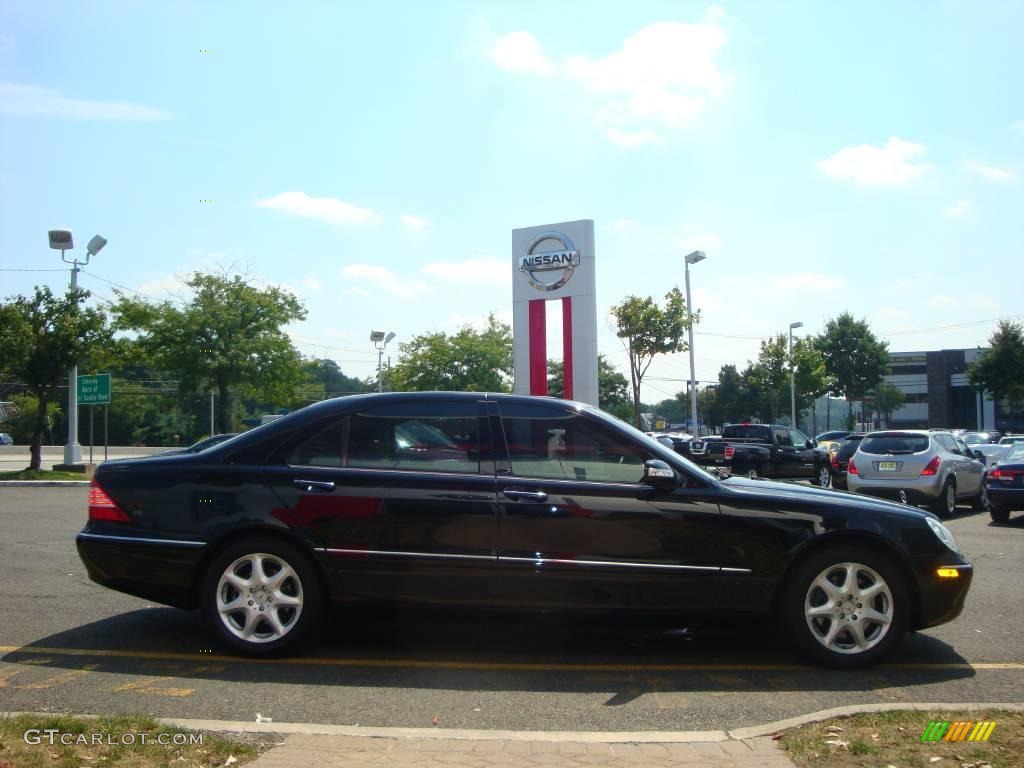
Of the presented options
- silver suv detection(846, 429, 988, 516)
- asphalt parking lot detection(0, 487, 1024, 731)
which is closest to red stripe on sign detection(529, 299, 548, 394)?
silver suv detection(846, 429, 988, 516)

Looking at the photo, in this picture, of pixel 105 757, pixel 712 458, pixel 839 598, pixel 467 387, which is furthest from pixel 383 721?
pixel 467 387

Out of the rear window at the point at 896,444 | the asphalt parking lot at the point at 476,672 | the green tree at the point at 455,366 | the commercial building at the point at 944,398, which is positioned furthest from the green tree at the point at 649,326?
the commercial building at the point at 944,398

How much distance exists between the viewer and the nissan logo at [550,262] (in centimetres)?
2253

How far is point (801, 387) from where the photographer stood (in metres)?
52.8

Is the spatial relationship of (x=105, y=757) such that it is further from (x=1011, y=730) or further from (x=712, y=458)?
(x=712, y=458)

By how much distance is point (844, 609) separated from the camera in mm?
5449

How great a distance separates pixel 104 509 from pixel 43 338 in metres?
20.8

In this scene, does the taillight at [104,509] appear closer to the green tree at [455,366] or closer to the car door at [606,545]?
the car door at [606,545]

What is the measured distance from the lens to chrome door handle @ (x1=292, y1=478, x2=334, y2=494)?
558 centimetres

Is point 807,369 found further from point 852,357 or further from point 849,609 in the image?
point 849,609

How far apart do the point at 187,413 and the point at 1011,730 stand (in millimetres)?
71279

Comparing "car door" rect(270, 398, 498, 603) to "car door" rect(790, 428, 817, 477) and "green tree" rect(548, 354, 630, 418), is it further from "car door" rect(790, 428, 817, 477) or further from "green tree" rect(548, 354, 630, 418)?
"green tree" rect(548, 354, 630, 418)

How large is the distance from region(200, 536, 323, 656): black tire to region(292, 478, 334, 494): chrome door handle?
1.18 feet

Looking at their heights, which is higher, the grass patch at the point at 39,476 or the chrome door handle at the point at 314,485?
the chrome door handle at the point at 314,485
